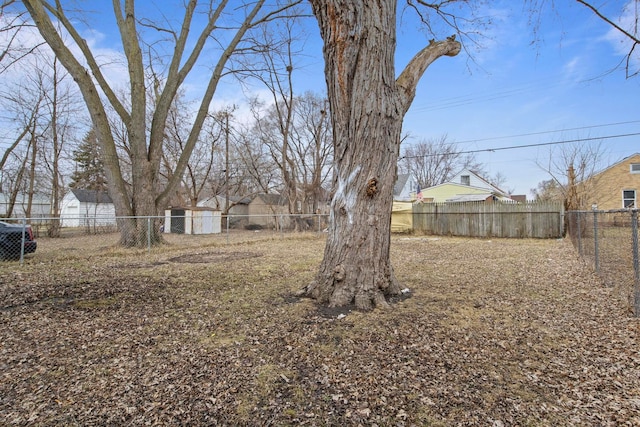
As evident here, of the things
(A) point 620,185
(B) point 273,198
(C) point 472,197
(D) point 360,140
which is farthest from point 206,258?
(B) point 273,198

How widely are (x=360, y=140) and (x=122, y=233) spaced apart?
8370 millimetres

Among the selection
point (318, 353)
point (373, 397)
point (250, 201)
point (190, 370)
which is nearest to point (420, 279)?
point (318, 353)

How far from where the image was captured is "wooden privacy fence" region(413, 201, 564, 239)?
1290cm

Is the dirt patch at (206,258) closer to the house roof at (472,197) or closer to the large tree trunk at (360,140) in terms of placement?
the large tree trunk at (360,140)

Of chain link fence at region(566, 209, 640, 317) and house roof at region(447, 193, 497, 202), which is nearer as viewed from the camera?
chain link fence at region(566, 209, 640, 317)

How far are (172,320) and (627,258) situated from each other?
8823mm

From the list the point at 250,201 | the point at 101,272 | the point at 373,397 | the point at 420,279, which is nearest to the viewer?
the point at 373,397

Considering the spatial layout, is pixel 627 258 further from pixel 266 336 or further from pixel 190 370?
pixel 190 370

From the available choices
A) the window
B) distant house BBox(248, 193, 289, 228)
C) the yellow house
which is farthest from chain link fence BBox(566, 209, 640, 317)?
distant house BBox(248, 193, 289, 228)

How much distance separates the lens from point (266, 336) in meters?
2.91

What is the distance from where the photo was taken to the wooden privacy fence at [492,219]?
12.9 metres

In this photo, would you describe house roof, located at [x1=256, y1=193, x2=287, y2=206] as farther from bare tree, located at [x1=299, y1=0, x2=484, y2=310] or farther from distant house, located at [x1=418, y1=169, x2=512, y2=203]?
bare tree, located at [x1=299, y1=0, x2=484, y2=310]

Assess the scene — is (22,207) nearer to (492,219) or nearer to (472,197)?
(492,219)

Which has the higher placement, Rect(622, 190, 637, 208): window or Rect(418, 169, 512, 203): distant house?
Rect(418, 169, 512, 203): distant house
